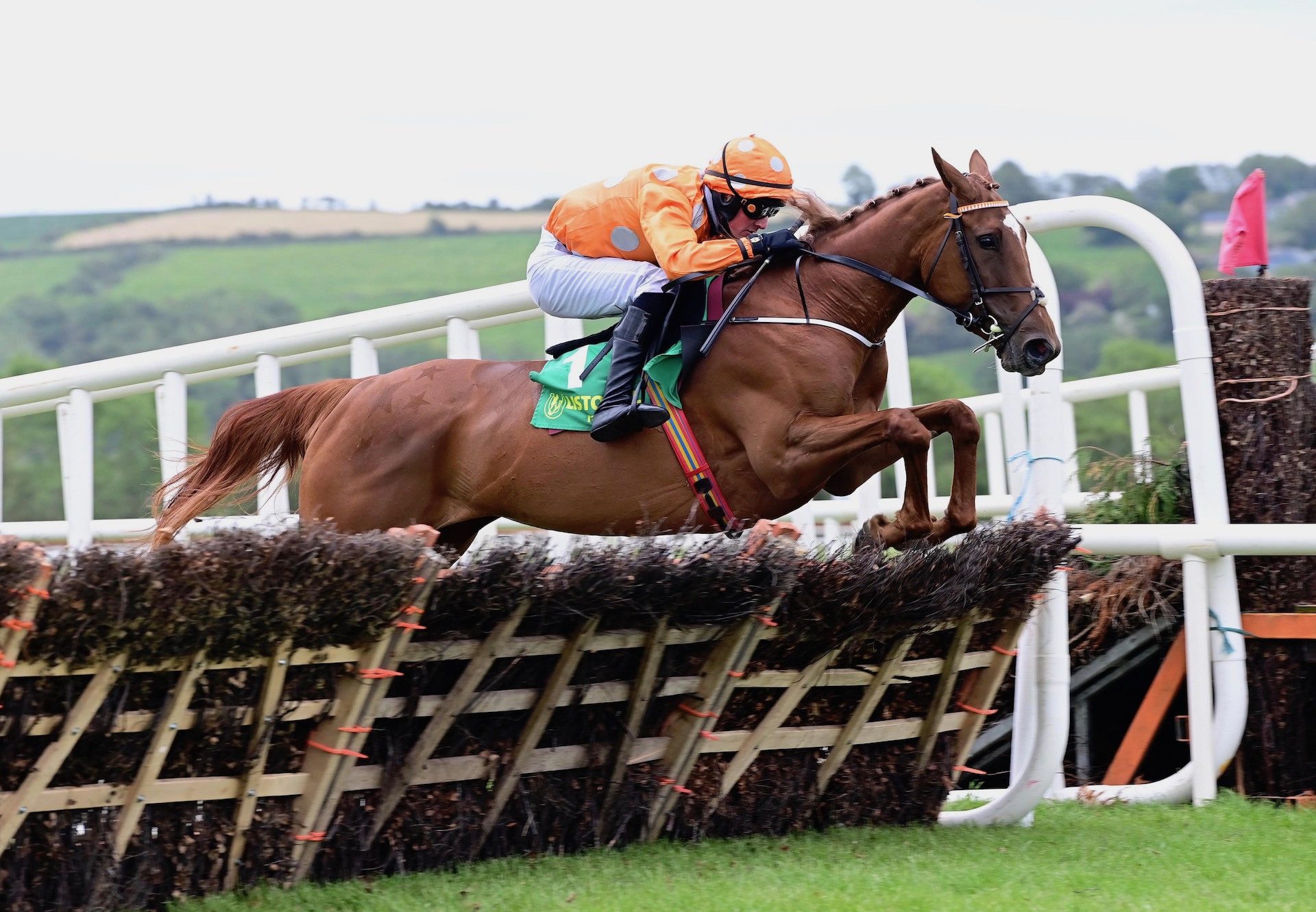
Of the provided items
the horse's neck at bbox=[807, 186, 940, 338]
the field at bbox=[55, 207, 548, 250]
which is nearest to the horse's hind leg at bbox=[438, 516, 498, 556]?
the horse's neck at bbox=[807, 186, 940, 338]

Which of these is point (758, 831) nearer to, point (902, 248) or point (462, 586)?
point (462, 586)

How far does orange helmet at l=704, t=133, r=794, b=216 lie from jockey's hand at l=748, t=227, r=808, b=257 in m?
0.13

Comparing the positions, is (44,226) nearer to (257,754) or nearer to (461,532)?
(461,532)

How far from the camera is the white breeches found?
4656 mm

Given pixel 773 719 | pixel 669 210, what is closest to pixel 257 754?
pixel 773 719

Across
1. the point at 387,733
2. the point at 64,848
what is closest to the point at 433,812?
the point at 387,733

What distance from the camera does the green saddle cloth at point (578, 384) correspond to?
15.1ft

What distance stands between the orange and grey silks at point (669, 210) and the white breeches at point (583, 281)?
45 millimetres

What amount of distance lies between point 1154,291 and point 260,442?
222ft

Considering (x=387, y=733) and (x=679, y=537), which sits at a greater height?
(x=679, y=537)

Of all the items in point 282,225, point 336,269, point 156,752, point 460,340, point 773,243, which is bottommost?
point 156,752

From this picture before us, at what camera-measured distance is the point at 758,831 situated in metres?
3.91

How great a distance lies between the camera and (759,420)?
177 inches

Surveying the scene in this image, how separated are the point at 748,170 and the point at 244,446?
214 centimetres
